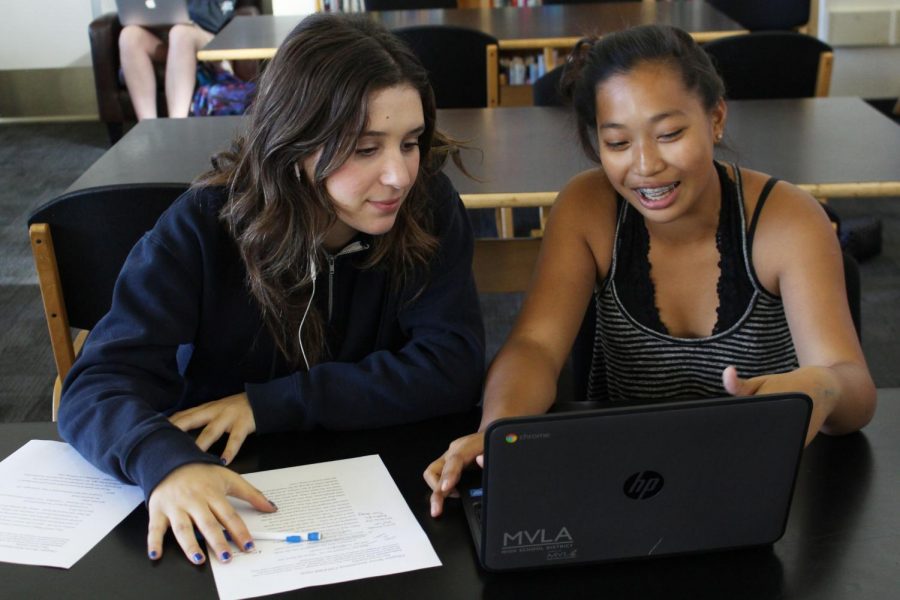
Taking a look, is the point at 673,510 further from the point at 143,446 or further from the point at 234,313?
the point at 234,313

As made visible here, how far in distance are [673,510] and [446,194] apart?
65 cm

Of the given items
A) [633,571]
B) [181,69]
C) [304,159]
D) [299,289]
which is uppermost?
[304,159]

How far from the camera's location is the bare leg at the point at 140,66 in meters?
4.96

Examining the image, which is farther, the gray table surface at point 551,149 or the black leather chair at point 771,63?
the black leather chair at point 771,63

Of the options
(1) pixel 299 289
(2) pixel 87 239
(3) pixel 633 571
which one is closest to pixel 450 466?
(3) pixel 633 571

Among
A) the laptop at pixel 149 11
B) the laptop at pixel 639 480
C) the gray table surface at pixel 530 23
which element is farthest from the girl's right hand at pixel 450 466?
the laptop at pixel 149 11

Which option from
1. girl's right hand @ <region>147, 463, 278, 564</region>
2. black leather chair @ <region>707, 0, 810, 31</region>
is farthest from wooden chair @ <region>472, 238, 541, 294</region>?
black leather chair @ <region>707, 0, 810, 31</region>

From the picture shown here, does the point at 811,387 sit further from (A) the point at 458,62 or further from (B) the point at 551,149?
(A) the point at 458,62

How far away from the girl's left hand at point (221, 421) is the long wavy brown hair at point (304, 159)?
15 cm

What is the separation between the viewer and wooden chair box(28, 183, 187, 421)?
175 cm

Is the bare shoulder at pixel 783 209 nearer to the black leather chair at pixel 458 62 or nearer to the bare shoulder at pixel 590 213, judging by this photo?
the bare shoulder at pixel 590 213

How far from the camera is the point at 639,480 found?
3.16 ft

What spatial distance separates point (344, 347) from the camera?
58.7 inches

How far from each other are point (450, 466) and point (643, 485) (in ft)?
0.80
